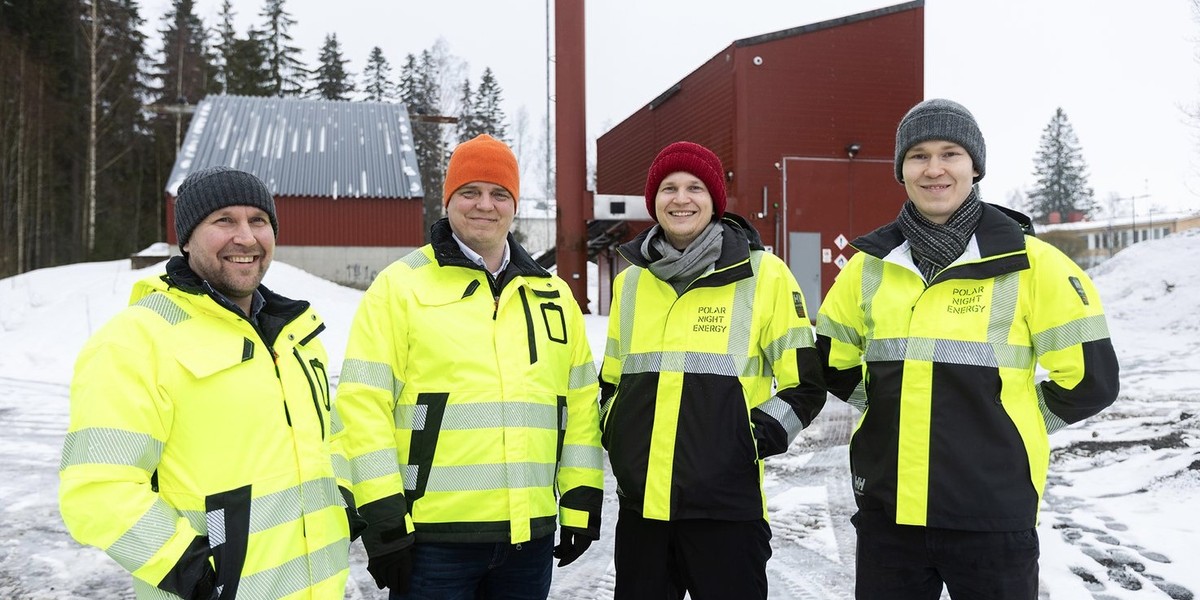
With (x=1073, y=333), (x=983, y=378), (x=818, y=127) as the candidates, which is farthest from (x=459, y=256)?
(x=818, y=127)

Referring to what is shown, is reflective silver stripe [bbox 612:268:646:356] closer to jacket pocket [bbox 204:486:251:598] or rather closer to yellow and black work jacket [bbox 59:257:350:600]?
yellow and black work jacket [bbox 59:257:350:600]

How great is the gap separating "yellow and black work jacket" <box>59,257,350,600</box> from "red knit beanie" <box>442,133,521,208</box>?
0.72 m

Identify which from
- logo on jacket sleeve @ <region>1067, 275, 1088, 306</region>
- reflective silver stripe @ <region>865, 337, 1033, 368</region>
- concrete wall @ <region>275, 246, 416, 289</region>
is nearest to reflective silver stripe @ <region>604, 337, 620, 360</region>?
reflective silver stripe @ <region>865, 337, 1033, 368</region>

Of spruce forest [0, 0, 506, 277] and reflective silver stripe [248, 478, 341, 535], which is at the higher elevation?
spruce forest [0, 0, 506, 277]

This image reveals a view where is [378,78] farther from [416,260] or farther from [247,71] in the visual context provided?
[416,260]

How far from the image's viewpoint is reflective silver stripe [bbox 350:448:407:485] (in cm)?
224

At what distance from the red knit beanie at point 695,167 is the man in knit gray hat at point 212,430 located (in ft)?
4.44

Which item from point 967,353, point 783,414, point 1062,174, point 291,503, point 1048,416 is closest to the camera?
point 291,503

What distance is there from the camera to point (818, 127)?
13836 millimetres

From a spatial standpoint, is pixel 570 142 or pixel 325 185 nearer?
pixel 570 142

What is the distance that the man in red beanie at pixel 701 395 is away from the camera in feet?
8.45

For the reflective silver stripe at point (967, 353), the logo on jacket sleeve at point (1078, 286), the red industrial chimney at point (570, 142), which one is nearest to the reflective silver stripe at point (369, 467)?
the reflective silver stripe at point (967, 353)

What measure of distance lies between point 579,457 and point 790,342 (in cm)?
84

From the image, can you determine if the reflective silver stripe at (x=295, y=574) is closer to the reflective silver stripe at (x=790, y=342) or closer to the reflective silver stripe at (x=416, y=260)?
the reflective silver stripe at (x=416, y=260)
